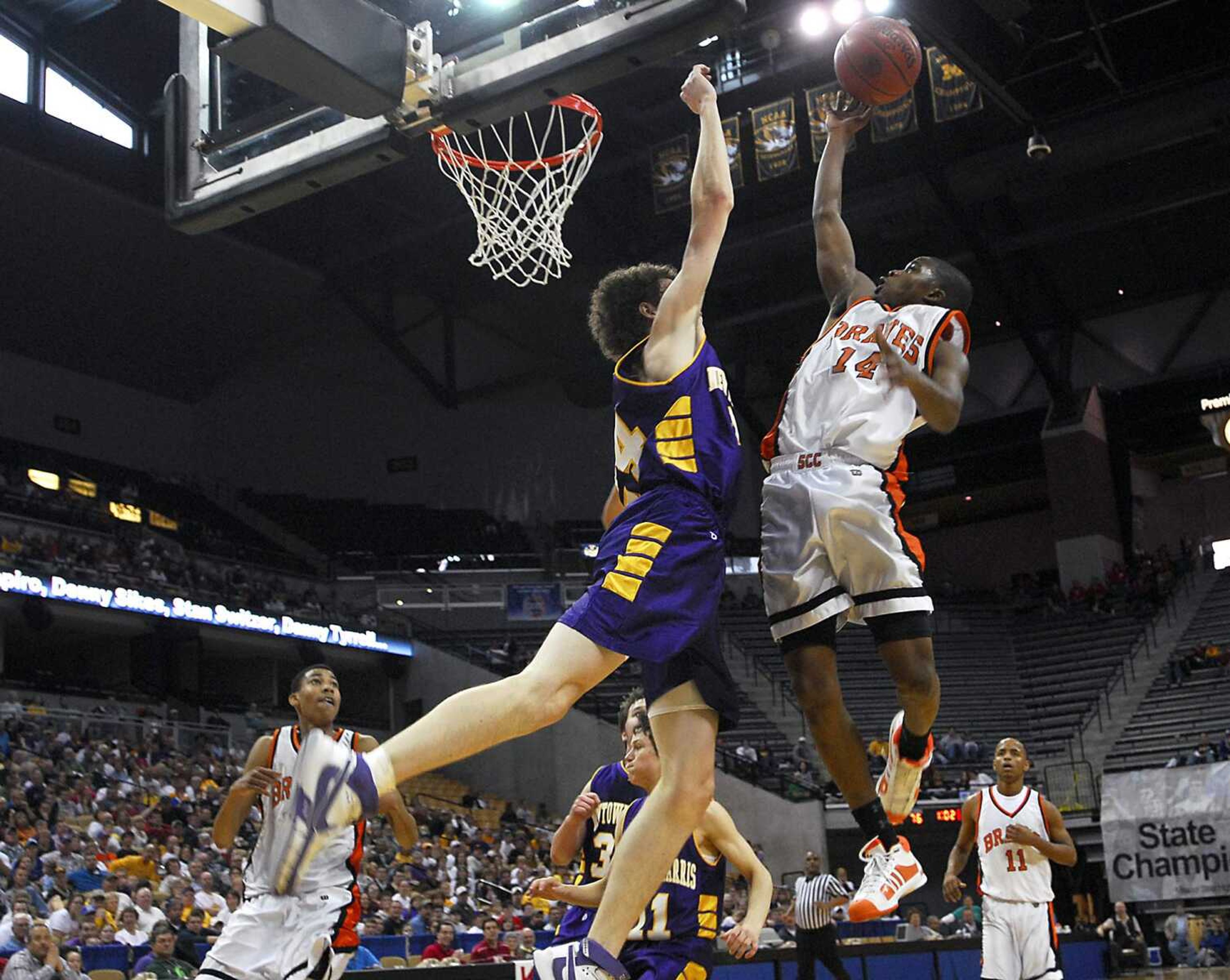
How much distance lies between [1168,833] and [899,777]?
13846mm

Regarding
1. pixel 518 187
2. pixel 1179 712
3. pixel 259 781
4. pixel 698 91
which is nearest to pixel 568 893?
pixel 259 781

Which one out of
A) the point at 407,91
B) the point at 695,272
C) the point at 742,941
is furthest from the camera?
the point at 407,91

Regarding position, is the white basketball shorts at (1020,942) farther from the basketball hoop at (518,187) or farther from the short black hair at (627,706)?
the basketball hoop at (518,187)

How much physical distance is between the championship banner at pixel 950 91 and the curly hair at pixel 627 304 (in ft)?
65.2

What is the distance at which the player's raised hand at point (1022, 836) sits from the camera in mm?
8352

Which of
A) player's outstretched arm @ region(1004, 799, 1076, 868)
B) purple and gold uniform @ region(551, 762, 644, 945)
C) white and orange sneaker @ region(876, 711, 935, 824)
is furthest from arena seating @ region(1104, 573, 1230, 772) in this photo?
white and orange sneaker @ region(876, 711, 935, 824)

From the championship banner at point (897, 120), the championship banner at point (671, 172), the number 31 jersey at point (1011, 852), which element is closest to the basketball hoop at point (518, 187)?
the number 31 jersey at point (1011, 852)

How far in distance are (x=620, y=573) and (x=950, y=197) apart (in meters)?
22.4

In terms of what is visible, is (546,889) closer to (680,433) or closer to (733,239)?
(680,433)

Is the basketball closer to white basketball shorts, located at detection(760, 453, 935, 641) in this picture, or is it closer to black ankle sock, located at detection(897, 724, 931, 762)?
white basketball shorts, located at detection(760, 453, 935, 641)

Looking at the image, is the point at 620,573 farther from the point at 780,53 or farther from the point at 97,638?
the point at 97,638

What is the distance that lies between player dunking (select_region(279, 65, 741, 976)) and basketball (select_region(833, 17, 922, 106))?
0.59 metres

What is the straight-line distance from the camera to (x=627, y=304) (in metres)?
4.54

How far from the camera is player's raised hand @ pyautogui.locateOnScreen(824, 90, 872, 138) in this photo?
503cm
